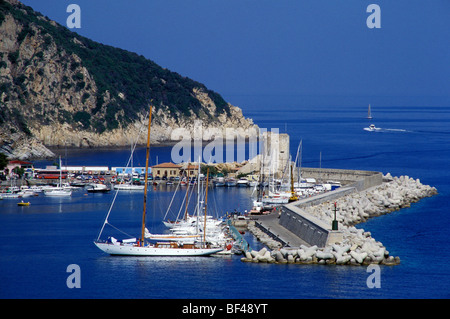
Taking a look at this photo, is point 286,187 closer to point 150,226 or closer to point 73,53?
point 150,226

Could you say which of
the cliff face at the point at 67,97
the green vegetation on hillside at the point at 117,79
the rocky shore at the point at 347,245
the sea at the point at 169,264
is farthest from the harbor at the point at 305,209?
the green vegetation on hillside at the point at 117,79

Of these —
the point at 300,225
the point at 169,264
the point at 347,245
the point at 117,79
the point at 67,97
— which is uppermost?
the point at 117,79

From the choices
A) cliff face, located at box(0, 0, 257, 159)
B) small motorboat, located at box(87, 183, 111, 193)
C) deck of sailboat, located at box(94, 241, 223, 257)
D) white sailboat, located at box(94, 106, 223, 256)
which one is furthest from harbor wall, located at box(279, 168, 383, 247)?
cliff face, located at box(0, 0, 257, 159)

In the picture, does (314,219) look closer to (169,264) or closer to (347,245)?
(347,245)

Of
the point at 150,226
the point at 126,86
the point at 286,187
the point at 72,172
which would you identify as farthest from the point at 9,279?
the point at 126,86

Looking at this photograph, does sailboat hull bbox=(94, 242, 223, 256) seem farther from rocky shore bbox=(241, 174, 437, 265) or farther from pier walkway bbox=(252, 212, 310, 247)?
pier walkway bbox=(252, 212, 310, 247)

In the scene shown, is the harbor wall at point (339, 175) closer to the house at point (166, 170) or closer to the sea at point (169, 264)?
the sea at point (169, 264)

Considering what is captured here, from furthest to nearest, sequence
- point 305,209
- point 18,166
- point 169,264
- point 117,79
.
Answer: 1. point 117,79
2. point 18,166
3. point 305,209
4. point 169,264

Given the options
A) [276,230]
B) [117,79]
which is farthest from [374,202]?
[117,79]
